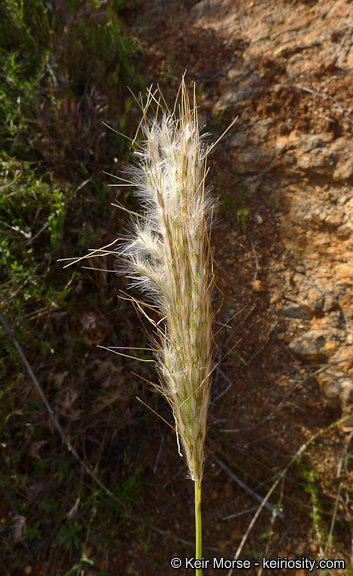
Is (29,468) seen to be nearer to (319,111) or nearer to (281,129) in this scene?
(281,129)

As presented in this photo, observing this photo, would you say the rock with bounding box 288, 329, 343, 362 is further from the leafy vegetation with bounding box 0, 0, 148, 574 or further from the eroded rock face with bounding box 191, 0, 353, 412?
the leafy vegetation with bounding box 0, 0, 148, 574

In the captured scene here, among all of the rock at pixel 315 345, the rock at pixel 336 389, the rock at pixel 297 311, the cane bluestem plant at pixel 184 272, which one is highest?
the cane bluestem plant at pixel 184 272

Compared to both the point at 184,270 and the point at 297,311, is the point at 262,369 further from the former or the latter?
the point at 184,270

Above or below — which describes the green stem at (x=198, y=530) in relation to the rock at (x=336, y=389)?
above

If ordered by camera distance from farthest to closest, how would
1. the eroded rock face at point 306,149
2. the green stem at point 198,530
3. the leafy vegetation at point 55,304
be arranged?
the eroded rock face at point 306,149
the leafy vegetation at point 55,304
the green stem at point 198,530

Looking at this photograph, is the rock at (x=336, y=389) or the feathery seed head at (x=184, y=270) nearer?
the feathery seed head at (x=184, y=270)

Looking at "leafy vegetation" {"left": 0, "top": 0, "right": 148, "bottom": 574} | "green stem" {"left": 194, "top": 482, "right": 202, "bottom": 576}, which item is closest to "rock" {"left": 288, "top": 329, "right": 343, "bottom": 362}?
"leafy vegetation" {"left": 0, "top": 0, "right": 148, "bottom": 574}

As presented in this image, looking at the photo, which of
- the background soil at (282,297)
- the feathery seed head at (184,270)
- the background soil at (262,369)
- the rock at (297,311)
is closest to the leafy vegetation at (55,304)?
the background soil at (262,369)

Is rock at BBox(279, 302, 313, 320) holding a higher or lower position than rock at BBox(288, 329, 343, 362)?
higher

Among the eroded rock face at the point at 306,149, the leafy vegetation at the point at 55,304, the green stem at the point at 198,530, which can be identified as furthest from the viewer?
the eroded rock face at the point at 306,149

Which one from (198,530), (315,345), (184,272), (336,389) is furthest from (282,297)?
(198,530)

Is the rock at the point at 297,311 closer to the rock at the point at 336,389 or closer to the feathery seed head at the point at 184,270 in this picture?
the rock at the point at 336,389
